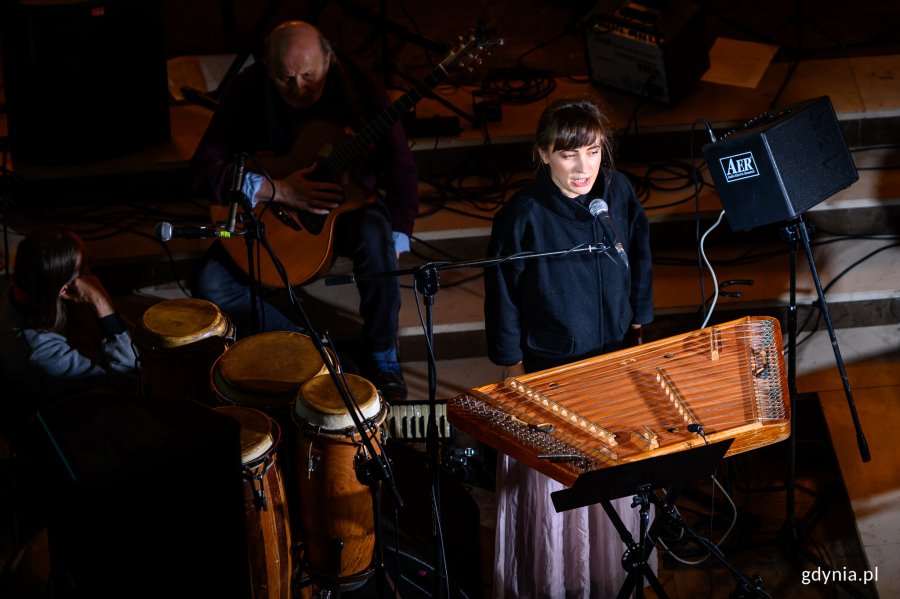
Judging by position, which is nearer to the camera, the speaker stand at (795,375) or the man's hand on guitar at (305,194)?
the speaker stand at (795,375)

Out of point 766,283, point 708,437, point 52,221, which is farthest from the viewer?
point 52,221

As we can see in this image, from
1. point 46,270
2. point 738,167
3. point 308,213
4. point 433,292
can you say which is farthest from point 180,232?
point 738,167

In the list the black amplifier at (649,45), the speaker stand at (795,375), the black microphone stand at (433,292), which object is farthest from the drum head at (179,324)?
the black amplifier at (649,45)

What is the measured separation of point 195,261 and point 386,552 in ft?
6.52

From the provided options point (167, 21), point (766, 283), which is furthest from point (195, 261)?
point (766, 283)

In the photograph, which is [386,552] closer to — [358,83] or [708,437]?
[708,437]

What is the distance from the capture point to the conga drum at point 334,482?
3152mm

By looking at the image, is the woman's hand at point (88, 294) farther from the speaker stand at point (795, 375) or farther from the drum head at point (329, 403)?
Answer: the speaker stand at point (795, 375)

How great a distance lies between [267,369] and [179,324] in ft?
1.61

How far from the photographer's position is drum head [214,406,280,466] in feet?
9.99

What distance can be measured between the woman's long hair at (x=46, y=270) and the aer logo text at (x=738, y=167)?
8.13 feet

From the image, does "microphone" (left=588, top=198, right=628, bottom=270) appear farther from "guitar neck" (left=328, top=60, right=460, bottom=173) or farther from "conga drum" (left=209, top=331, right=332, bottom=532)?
"guitar neck" (left=328, top=60, right=460, bottom=173)

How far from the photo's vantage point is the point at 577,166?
10.3 ft

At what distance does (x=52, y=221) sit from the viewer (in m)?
5.21
